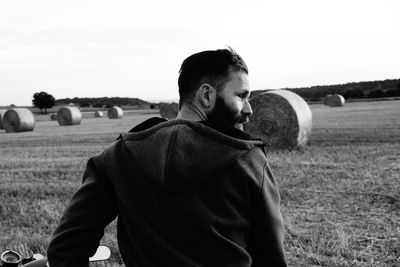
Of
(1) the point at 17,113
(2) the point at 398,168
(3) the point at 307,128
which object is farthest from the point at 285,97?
(1) the point at 17,113

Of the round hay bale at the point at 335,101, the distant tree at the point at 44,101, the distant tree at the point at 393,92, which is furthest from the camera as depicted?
the distant tree at the point at 44,101

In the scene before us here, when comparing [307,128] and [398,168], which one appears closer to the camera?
[398,168]

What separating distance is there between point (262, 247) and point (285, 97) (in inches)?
452

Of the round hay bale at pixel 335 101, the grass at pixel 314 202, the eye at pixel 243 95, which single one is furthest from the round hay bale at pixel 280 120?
the round hay bale at pixel 335 101

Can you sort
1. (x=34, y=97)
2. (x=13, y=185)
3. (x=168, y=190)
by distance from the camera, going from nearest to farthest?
1. (x=168, y=190)
2. (x=13, y=185)
3. (x=34, y=97)

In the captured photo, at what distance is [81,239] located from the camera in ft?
5.52

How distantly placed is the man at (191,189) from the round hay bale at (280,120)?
10601 mm

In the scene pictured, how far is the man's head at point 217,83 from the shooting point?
1666 millimetres

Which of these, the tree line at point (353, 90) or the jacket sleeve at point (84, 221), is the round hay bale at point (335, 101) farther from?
the jacket sleeve at point (84, 221)

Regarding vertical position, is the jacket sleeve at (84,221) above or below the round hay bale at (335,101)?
above

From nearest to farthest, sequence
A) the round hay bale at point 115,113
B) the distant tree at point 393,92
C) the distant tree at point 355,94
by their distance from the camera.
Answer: the round hay bale at point 115,113
the distant tree at point 393,92
the distant tree at point 355,94

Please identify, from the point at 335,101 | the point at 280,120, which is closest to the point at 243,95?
the point at 280,120

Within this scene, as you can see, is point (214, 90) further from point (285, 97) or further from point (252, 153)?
point (285, 97)

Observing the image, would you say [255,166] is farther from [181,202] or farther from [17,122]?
[17,122]
